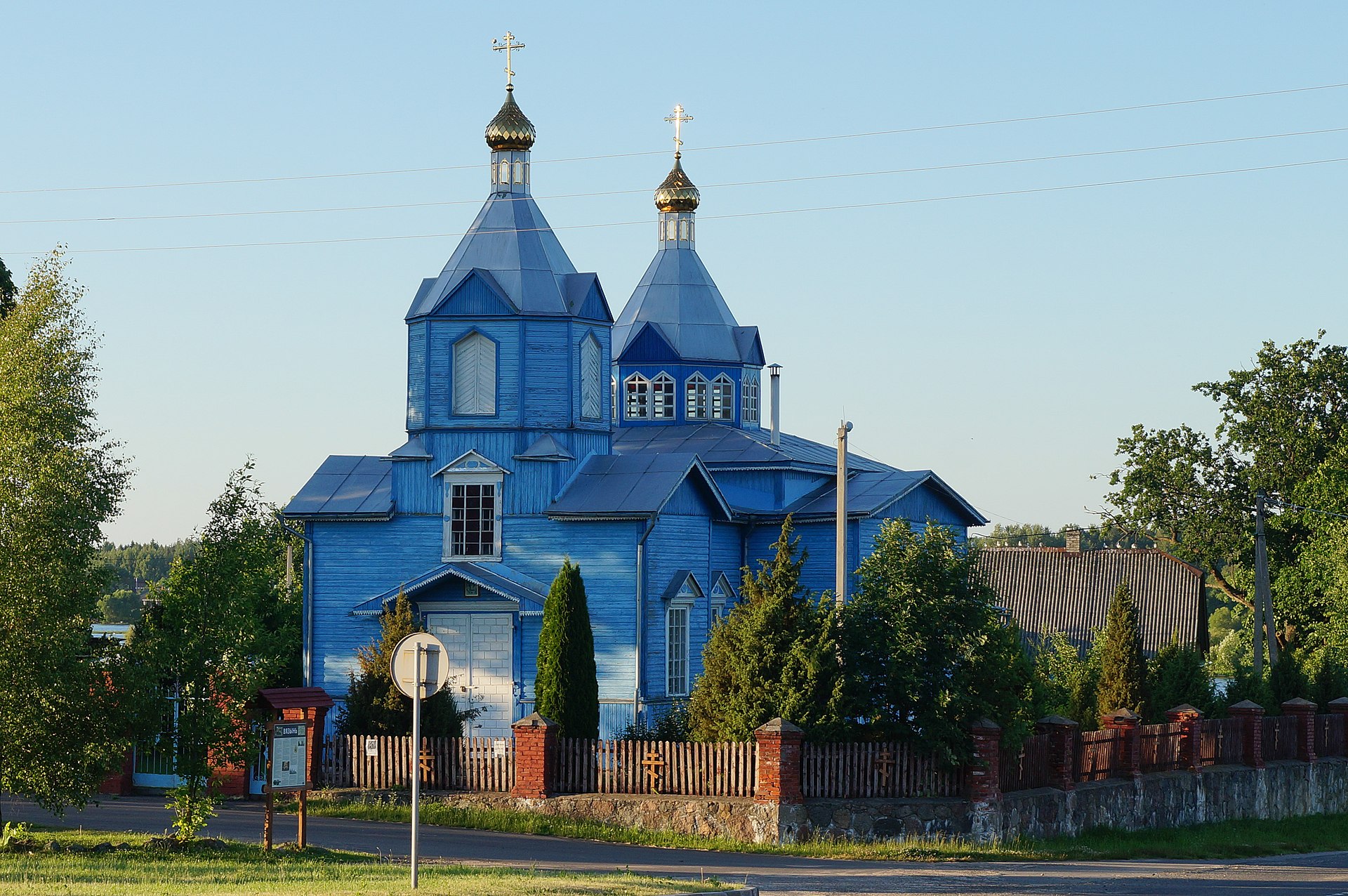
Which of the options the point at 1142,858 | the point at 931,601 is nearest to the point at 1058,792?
the point at 1142,858

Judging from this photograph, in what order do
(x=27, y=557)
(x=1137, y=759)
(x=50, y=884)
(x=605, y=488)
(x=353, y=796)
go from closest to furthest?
(x=50, y=884), (x=27, y=557), (x=353, y=796), (x=1137, y=759), (x=605, y=488)

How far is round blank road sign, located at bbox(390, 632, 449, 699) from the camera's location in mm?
16469

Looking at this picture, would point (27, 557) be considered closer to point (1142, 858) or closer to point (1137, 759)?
point (1142, 858)

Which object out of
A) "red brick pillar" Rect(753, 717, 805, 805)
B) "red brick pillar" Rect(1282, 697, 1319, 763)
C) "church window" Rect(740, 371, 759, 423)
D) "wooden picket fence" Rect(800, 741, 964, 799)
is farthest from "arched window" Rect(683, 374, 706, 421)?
"red brick pillar" Rect(753, 717, 805, 805)

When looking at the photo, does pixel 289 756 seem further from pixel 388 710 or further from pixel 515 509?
pixel 515 509

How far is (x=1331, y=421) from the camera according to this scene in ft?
169

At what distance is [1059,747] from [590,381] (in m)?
12.0

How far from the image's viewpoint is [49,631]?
19.5m

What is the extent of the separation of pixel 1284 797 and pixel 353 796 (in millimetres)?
16815

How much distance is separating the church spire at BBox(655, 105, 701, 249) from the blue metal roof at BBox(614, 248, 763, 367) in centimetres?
27

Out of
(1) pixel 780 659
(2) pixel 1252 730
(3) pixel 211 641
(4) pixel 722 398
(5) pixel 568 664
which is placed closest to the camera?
(3) pixel 211 641

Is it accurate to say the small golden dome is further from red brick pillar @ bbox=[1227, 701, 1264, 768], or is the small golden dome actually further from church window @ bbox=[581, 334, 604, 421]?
red brick pillar @ bbox=[1227, 701, 1264, 768]

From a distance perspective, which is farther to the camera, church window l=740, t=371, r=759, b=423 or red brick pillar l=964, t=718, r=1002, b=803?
church window l=740, t=371, r=759, b=423

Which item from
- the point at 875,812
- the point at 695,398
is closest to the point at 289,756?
A: the point at 875,812
